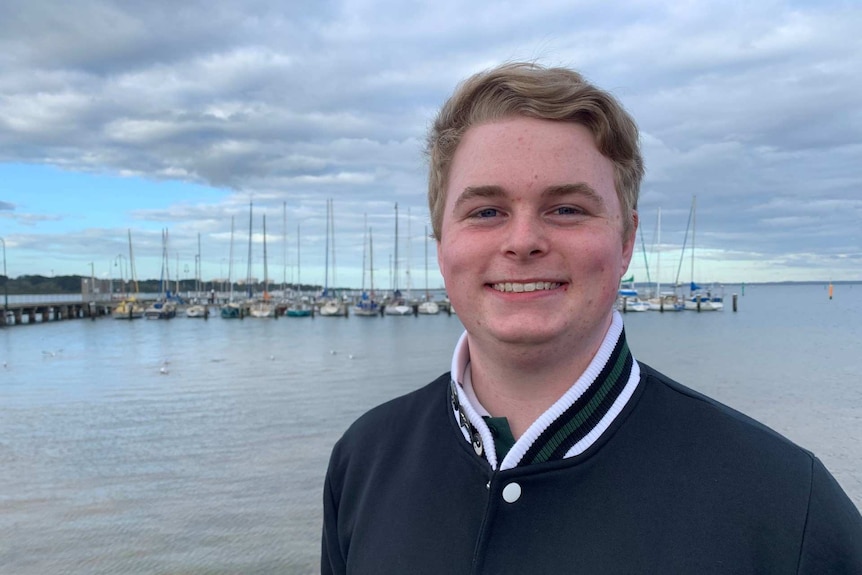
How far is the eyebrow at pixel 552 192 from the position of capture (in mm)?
1721

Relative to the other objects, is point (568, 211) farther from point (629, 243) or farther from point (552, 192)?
point (629, 243)

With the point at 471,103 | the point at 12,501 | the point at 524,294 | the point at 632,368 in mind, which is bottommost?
the point at 12,501

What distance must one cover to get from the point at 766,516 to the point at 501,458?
660mm

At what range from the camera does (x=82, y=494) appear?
1079 cm

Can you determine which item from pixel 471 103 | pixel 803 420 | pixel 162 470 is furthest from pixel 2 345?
pixel 471 103

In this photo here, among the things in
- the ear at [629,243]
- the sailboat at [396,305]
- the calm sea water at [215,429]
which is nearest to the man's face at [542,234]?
the ear at [629,243]

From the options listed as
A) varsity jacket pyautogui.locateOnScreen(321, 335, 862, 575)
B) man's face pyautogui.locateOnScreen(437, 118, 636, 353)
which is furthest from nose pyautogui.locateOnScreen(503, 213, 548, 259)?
varsity jacket pyautogui.locateOnScreen(321, 335, 862, 575)

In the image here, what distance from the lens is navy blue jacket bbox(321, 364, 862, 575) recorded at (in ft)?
4.98

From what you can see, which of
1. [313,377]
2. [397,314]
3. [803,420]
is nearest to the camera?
[803,420]

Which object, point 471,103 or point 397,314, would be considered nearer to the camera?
point 471,103

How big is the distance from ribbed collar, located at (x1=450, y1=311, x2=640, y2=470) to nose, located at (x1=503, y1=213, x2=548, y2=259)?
0.34 meters

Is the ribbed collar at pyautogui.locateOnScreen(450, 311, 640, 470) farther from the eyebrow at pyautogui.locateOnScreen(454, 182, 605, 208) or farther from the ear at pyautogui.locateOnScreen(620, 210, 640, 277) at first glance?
the eyebrow at pyautogui.locateOnScreen(454, 182, 605, 208)

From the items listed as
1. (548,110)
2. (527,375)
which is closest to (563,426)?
(527,375)

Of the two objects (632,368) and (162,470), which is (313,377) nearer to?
(162,470)
